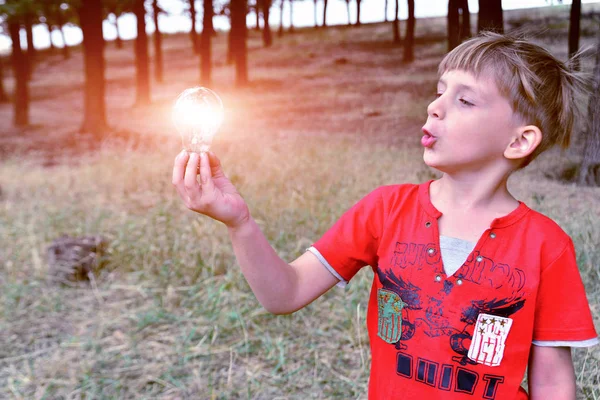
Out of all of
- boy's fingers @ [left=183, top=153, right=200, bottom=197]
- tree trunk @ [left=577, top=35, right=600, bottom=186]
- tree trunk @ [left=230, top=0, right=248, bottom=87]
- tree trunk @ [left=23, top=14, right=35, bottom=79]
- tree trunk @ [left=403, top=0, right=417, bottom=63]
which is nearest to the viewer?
boy's fingers @ [left=183, top=153, right=200, bottom=197]

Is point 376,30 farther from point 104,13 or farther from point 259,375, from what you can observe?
point 104,13

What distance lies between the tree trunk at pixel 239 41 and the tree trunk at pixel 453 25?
168cm

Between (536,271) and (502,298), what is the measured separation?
9 centimetres

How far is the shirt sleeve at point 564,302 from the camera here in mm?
1144

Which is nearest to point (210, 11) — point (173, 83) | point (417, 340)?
point (173, 83)

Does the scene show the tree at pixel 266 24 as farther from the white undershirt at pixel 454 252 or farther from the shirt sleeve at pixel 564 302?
the shirt sleeve at pixel 564 302

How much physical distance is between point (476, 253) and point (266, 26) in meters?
3.09

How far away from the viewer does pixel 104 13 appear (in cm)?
567

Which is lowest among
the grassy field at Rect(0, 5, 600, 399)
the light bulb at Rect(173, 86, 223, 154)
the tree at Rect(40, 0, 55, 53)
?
the grassy field at Rect(0, 5, 600, 399)

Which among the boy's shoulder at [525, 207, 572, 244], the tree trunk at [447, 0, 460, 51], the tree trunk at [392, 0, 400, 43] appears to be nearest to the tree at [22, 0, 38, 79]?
the tree trunk at [392, 0, 400, 43]

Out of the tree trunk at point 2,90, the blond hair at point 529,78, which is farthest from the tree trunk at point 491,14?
the tree trunk at point 2,90

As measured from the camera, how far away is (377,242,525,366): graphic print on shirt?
3.78 ft

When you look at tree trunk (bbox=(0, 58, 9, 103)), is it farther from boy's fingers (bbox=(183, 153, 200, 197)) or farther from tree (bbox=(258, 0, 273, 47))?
boy's fingers (bbox=(183, 153, 200, 197))

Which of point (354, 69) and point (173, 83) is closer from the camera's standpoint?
point (354, 69)
